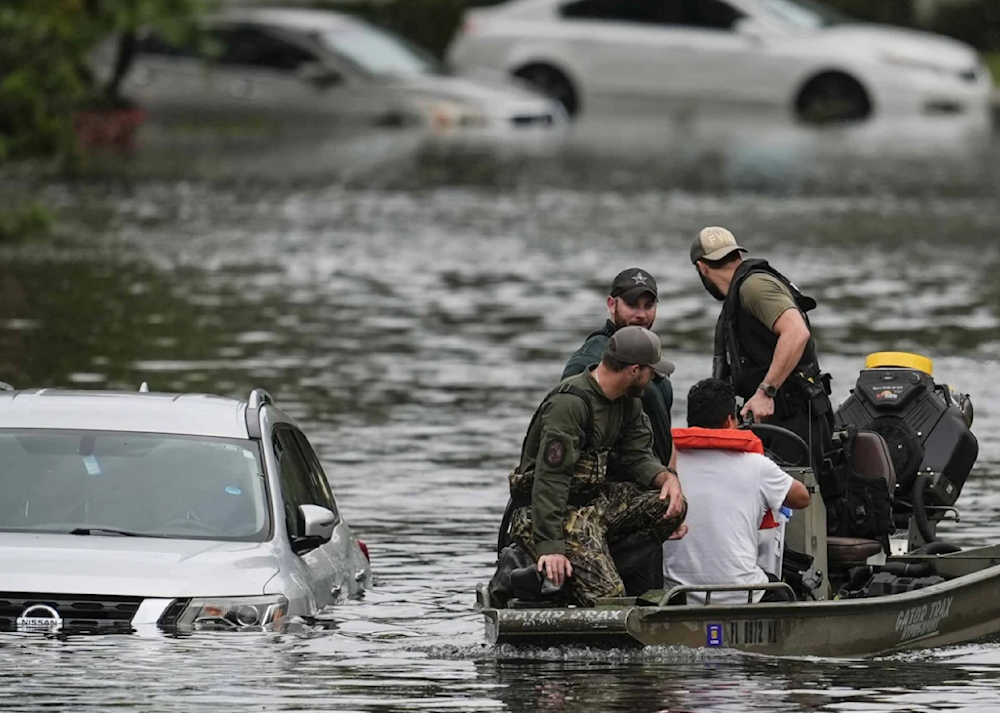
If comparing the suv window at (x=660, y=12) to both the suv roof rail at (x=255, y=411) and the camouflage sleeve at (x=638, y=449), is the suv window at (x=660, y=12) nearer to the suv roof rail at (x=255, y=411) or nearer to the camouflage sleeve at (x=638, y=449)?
the suv roof rail at (x=255, y=411)

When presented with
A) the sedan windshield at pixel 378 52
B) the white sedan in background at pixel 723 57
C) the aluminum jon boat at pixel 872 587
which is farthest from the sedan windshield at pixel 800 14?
the aluminum jon boat at pixel 872 587

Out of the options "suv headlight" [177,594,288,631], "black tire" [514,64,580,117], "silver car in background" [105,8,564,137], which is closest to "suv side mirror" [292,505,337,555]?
"suv headlight" [177,594,288,631]

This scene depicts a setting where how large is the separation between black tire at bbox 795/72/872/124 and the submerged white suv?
109ft

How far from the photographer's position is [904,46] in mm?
44469

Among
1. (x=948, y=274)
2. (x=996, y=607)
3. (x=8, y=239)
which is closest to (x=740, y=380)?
(x=996, y=607)

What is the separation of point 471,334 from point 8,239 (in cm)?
905

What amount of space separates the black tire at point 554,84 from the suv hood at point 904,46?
4.90 m

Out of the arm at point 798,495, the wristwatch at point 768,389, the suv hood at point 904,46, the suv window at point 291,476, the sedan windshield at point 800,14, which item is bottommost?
the suv window at point 291,476

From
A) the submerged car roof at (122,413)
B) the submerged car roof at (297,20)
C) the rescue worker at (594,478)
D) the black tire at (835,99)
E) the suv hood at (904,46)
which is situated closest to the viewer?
the rescue worker at (594,478)

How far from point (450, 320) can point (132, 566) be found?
46.6 feet

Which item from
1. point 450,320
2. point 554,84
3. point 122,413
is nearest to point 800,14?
point 554,84

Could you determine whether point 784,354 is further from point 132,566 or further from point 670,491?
point 132,566

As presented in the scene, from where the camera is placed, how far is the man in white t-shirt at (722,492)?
1212cm

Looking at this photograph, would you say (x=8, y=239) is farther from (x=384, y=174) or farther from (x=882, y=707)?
(x=882, y=707)
